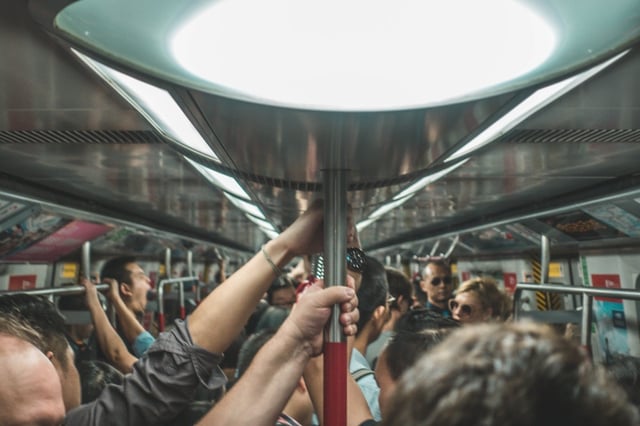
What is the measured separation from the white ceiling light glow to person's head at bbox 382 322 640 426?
389mm

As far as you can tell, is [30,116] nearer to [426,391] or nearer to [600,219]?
[426,391]

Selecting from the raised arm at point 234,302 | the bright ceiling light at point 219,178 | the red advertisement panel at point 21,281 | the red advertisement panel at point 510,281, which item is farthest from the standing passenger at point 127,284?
the red advertisement panel at point 510,281

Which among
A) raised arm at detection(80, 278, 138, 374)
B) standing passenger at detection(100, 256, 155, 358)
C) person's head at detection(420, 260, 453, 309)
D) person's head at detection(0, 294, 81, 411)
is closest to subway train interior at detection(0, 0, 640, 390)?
person's head at detection(0, 294, 81, 411)

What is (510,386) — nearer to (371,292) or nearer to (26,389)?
(26,389)

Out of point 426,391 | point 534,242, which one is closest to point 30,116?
point 426,391

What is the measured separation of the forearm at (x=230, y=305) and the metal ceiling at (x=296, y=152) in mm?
259

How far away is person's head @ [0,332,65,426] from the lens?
111 centimetres

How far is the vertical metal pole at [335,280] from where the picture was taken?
3.13ft

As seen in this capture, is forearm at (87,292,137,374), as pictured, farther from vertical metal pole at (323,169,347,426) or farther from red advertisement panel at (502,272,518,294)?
red advertisement panel at (502,272,518,294)

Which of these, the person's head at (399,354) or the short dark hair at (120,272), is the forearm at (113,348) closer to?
the short dark hair at (120,272)

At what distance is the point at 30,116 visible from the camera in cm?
147

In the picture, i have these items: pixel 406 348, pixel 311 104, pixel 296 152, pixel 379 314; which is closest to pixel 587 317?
pixel 379 314

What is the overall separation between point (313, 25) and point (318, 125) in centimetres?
25

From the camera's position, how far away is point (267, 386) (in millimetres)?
1146
